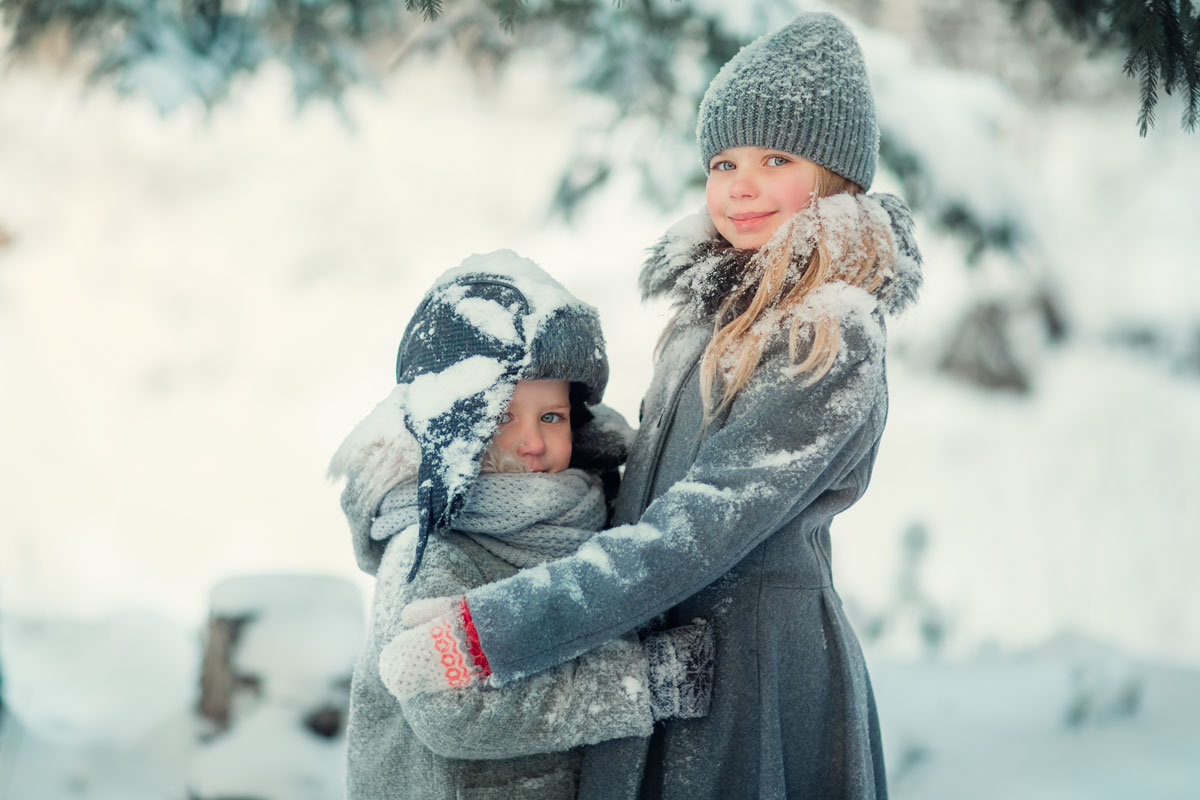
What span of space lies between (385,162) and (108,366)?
11.5ft

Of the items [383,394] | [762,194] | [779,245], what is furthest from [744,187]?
[383,394]

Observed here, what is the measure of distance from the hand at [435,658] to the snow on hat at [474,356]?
16cm

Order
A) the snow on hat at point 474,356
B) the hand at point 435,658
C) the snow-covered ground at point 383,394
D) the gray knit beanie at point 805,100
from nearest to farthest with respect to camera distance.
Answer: the hand at point 435,658 < the snow on hat at point 474,356 < the gray knit beanie at point 805,100 < the snow-covered ground at point 383,394

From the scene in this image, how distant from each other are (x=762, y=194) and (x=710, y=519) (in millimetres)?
623

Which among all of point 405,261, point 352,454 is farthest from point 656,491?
point 405,261

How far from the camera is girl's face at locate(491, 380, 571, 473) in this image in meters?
1.80

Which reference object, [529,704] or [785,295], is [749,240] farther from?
[529,704]

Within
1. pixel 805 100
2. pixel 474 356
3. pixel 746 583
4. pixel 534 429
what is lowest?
pixel 746 583

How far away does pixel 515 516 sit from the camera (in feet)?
5.54

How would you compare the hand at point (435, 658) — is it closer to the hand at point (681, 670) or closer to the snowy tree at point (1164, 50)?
the hand at point (681, 670)

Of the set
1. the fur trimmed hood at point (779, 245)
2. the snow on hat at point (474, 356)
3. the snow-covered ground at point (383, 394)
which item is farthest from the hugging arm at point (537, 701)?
the snow-covered ground at point (383, 394)

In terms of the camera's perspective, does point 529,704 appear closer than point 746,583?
Yes

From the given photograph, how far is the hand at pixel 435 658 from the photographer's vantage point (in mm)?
1461

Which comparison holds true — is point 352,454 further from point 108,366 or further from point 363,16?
point 108,366
